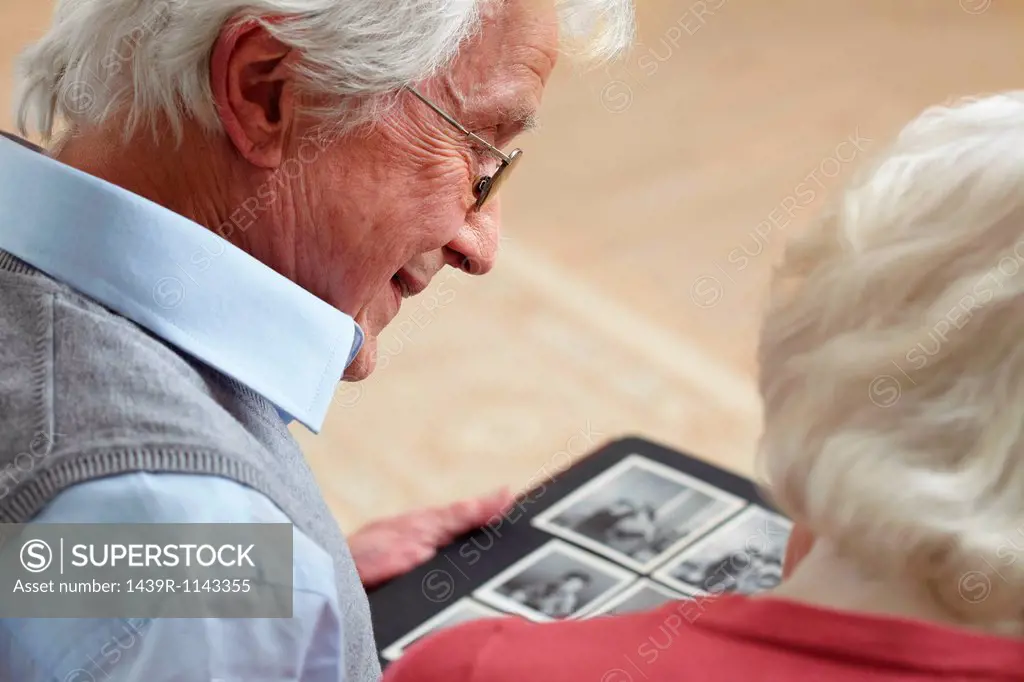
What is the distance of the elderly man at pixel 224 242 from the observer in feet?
3.92

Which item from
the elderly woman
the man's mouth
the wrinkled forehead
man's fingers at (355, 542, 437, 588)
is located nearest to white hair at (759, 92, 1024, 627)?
the elderly woman

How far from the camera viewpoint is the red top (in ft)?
3.60

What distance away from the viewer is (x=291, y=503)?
1.33 m

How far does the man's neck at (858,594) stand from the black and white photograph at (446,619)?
2.17 feet

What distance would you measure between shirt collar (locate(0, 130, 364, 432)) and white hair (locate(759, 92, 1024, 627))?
542mm

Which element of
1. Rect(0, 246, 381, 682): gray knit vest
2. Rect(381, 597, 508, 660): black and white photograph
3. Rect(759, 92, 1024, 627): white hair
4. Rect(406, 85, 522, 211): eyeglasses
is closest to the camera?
Rect(759, 92, 1024, 627): white hair

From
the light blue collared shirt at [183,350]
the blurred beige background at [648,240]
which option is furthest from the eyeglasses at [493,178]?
the blurred beige background at [648,240]

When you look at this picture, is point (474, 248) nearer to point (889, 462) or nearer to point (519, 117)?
point (519, 117)

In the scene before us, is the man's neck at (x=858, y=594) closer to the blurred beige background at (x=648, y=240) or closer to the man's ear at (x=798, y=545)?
the man's ear at (x=798, y=545)

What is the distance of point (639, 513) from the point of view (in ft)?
6.64

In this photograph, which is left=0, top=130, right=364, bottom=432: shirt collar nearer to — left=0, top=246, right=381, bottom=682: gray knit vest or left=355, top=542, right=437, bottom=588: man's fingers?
left=0, top=246, right=381, bottom=682: gray knit vest

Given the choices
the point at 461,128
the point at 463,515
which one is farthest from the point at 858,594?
the point at 463,515

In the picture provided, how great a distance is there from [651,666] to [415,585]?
812 millimetres

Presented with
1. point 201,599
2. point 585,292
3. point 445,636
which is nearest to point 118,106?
point 201,599
